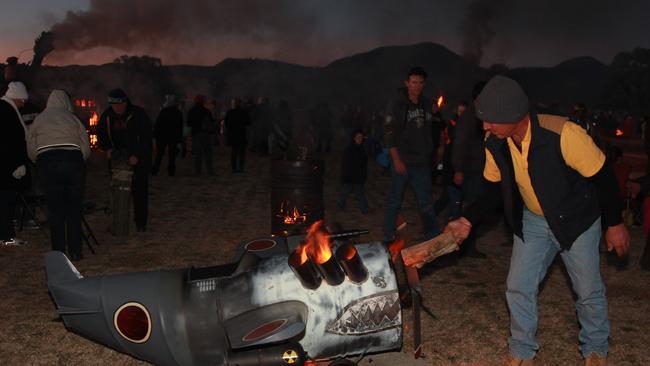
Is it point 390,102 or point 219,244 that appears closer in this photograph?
point 390,102

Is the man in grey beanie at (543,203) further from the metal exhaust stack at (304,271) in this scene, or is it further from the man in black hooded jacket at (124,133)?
the man in black hooded jacket at (124,133)

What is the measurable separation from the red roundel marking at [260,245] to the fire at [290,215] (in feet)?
11.1

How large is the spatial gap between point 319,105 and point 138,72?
1255 inches

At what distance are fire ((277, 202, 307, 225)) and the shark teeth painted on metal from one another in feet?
13.0

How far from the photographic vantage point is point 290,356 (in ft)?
10.6

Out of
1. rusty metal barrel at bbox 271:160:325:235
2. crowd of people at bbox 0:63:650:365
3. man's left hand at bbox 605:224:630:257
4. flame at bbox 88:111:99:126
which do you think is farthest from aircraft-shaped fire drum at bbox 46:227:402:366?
flame at bbox 88:111:99:126

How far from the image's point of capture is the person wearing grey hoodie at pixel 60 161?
21.4ft

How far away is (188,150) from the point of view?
22.0m

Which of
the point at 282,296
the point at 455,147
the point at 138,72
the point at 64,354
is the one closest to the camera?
the point at 282,296

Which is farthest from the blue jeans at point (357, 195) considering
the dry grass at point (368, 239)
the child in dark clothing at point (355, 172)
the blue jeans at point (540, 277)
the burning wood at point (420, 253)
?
the burning wood at point (420, 253)

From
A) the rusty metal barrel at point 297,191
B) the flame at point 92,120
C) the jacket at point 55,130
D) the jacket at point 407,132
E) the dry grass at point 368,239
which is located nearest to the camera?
the dry grass at point 368,239

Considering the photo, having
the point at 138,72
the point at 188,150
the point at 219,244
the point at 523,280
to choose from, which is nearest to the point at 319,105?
the point at 188,150

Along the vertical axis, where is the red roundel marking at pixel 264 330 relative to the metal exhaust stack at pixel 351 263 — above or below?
below

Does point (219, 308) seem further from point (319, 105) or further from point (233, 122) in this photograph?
point (319, 105)
